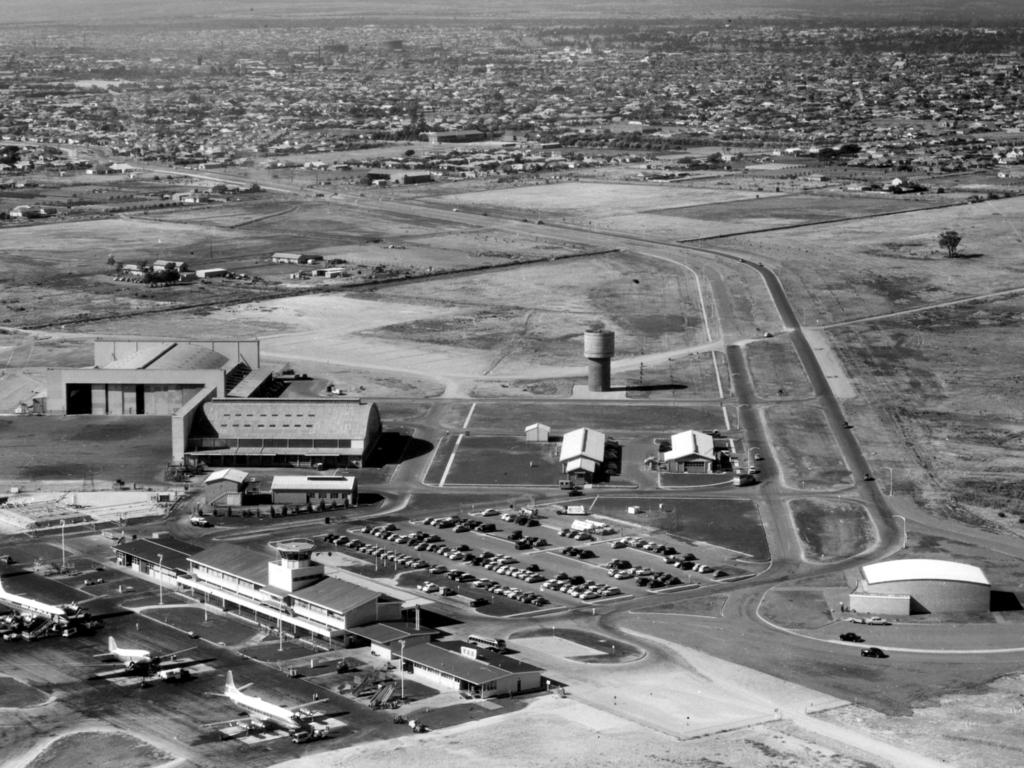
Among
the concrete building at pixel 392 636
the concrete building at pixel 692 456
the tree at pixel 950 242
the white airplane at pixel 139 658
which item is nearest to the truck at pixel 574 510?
the concrete building at pixel 692 456

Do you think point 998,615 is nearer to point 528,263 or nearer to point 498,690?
point 498,690

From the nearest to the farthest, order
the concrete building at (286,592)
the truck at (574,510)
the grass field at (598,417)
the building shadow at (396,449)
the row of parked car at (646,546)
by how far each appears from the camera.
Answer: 1. the concrete building at (286,592)
2. the row of parked car at (646,546)
3. the truck at (574,510)
4. the building shadow at (396,449)
5. the grass field at (598,417)

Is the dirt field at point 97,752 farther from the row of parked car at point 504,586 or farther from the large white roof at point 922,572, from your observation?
the large white roof at point 922,572

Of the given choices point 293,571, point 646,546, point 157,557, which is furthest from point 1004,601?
point 157,557

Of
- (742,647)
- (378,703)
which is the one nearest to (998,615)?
(742,647)

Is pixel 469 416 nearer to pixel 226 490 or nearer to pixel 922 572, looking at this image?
pixel 226 490
